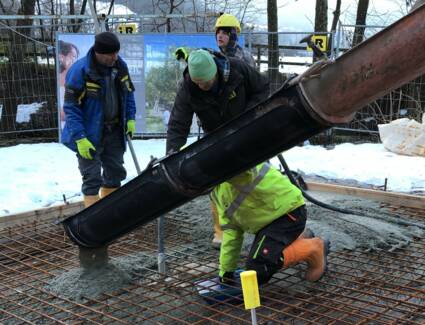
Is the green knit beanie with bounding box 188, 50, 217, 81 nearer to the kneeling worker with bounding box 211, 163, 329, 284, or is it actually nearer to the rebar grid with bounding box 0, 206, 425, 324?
the kneeling worker with bounding box 211, 163, 329, 284

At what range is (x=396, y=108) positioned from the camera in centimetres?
996

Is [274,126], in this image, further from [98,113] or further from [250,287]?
[98,113]

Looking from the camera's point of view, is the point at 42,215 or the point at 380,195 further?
the point at 380,195

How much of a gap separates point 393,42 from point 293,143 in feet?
1.92

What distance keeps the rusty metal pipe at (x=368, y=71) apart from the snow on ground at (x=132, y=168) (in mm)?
4123

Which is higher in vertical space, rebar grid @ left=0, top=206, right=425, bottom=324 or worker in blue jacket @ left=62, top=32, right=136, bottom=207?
worker in blue jacket @ left=62, top=32, right=136, bottom=207

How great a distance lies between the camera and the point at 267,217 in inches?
119

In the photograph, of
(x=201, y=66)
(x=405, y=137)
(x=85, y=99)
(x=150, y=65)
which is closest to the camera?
(x=201, y=66)

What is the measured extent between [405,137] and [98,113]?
549 centimetres

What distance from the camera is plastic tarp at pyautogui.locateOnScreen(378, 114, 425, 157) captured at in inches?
306

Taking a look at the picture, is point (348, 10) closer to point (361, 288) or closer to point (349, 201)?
point (349, 201)

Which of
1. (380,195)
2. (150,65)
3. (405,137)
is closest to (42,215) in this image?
(380,195)

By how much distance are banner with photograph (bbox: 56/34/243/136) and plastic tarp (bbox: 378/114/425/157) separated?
280cm

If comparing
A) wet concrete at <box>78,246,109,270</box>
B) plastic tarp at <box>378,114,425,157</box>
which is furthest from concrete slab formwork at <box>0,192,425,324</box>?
plastic tarp at <box>378,114,425,157</box>
